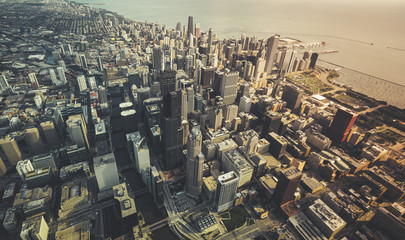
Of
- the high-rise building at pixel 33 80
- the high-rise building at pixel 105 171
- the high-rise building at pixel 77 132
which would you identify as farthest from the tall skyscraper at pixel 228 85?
the high-rise building at pixel 33 80

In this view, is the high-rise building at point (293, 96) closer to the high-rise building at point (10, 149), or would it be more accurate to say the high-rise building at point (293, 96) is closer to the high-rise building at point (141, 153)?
the high-rise building at point (141, 153)

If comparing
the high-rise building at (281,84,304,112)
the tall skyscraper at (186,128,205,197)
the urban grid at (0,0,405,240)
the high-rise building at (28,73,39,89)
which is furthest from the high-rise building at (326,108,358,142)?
the high-rise building at (28,73,39,89)

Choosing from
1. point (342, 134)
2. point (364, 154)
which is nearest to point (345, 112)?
point (342, 134)

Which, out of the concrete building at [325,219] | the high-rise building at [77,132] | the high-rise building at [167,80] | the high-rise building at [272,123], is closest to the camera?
the concrete building at [325,219]

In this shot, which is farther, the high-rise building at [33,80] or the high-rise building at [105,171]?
the high-rise building at [33,80]

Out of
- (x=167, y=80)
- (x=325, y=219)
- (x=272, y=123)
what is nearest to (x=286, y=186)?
(x=325, y=219)

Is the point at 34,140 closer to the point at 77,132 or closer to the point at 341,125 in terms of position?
the point at 77,132
